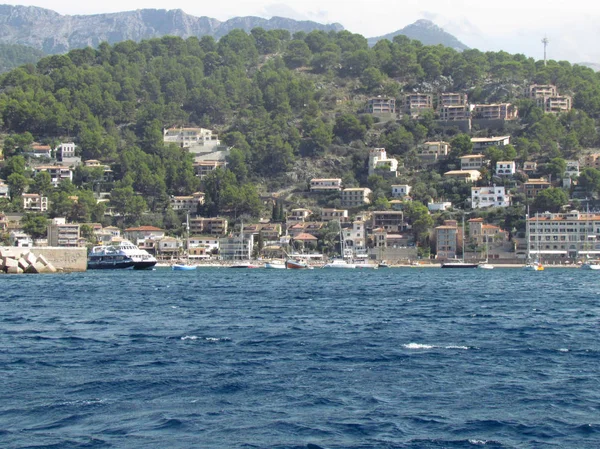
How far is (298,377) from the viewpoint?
2584 cm

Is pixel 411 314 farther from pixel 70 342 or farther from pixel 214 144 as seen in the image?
pixel 214 144

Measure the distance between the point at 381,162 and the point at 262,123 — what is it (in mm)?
29321

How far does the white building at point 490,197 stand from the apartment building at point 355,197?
1465 centimetres

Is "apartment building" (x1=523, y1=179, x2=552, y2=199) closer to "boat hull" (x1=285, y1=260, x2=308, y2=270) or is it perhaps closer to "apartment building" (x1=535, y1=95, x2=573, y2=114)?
"apartment building" (x1=535, y1=95, x2=573, y2=114)

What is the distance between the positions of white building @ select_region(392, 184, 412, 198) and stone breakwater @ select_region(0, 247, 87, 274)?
58.1 m

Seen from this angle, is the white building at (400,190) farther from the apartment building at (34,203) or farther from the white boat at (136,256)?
the apartment building at (34,203)

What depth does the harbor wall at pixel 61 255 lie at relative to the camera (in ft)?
281

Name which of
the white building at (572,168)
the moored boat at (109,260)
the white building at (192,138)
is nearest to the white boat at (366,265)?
the moored boat at (109,260)

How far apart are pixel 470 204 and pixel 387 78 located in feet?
187

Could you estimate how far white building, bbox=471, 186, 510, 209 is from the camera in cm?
13375

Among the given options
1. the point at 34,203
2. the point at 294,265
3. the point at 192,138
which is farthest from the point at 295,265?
the point at 192,138

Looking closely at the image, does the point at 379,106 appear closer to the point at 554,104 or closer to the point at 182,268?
the point at 554,104

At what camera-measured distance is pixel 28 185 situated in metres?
142

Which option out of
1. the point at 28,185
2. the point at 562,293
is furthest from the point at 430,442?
the point at 28,185
